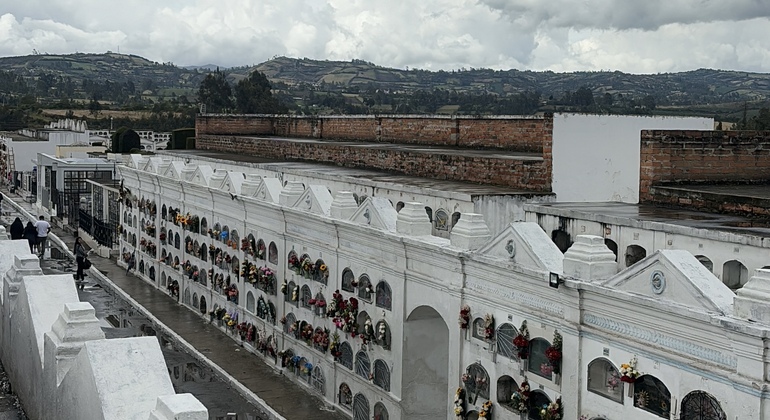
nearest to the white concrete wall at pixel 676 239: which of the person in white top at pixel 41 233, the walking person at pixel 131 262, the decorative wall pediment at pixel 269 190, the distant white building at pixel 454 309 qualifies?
the distant white building at pixel 454 309

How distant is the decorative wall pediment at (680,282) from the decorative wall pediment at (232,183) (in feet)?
49.8

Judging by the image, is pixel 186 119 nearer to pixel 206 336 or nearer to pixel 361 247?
pixel 206 336

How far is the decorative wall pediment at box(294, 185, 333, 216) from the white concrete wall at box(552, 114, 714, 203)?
5.11m

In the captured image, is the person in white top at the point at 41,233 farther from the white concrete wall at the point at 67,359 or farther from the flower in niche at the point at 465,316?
the flower in niche at the point at 465,316

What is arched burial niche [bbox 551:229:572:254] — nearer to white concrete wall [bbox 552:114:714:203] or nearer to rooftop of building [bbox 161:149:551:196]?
rooftop of building [bbox 161:149:551:196]

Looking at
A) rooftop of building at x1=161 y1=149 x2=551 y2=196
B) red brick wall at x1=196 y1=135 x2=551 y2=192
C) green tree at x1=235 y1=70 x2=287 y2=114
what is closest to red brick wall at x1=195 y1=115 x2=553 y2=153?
red brick wall at x1=196 y1=135 x2=551 y2=192

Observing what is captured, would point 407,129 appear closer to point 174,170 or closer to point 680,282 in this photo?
point 174,170

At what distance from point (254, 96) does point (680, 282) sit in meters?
82.4

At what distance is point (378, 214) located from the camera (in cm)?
1762

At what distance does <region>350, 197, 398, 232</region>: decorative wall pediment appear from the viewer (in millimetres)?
17422

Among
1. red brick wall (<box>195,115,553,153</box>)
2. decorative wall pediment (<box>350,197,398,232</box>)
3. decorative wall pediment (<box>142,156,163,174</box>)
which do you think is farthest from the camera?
decorative wall pediment (<box>142,156,163,174</box>)

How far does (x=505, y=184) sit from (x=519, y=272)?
208 inches

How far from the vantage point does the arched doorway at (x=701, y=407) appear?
1056cm

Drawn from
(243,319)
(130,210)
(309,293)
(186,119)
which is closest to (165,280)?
(130,210)
